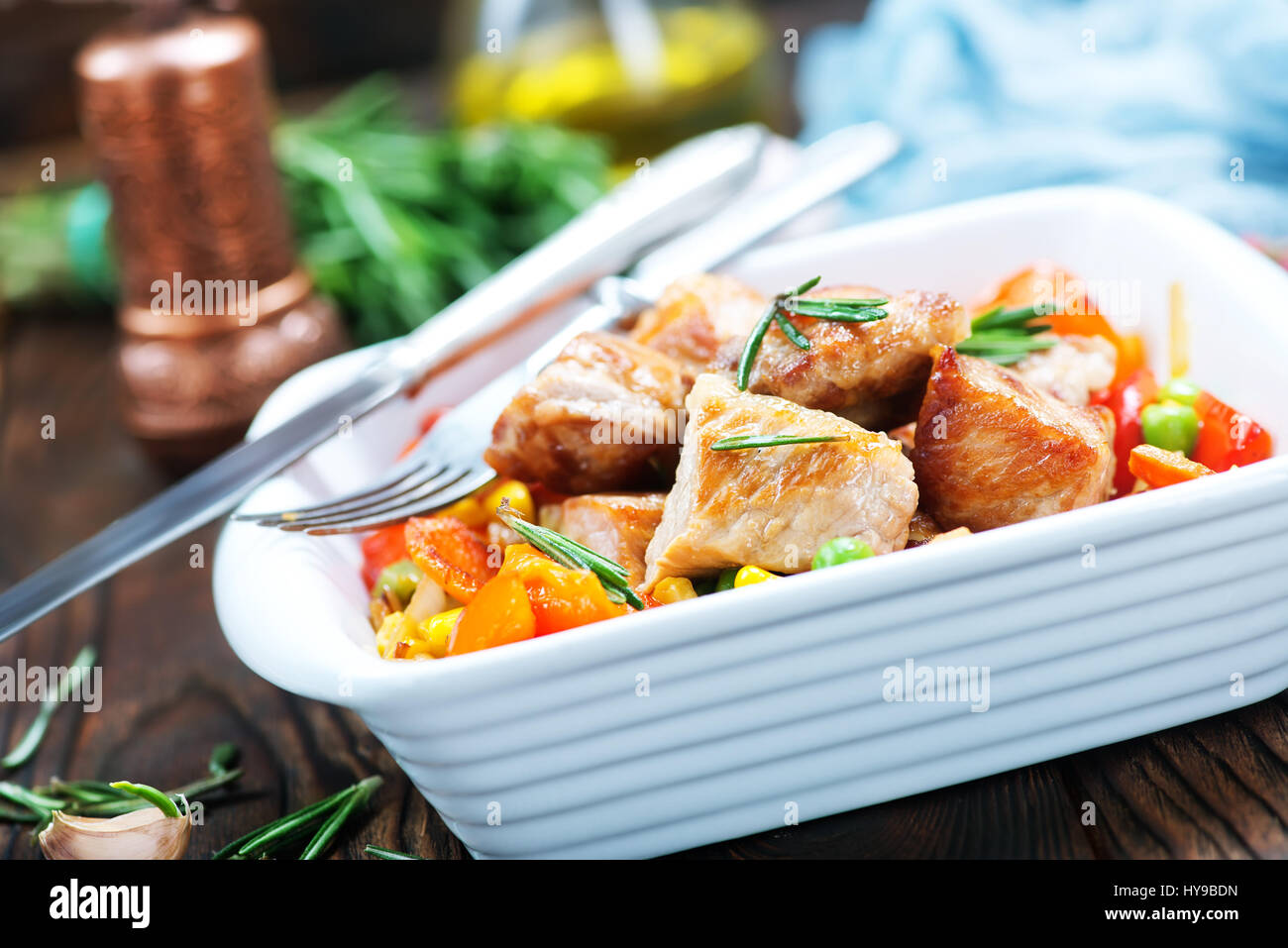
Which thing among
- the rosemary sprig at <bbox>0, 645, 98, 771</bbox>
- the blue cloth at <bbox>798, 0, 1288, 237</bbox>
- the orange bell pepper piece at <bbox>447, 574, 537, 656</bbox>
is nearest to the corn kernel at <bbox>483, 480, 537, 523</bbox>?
the orange bell pepper piece at <bbox>447, 574, 537, 656</bbox>

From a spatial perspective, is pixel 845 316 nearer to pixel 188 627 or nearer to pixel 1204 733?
pixel 1204 733

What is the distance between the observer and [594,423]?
6.52 ft

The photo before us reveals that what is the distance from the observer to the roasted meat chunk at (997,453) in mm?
1819

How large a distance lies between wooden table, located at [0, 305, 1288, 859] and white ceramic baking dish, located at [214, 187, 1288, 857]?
0.04 metres

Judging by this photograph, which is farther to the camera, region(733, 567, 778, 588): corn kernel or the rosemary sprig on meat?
the rosemary sprig on meat

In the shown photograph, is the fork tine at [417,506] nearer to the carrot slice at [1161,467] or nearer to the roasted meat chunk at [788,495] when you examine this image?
the roasted meat chunk at [788,495]

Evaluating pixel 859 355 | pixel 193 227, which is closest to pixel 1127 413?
pixel 859 355

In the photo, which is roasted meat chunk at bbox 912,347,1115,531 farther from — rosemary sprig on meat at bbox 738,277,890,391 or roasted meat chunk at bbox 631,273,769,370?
roasted meat chunk at bbox 631,273,769,370

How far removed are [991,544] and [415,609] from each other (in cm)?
90

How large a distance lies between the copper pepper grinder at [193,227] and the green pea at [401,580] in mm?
1174

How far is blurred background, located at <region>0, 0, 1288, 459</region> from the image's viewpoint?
2.95m

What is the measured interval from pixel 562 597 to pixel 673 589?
7.7 inches

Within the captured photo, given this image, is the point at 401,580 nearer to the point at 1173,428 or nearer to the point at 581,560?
the point at 581,560

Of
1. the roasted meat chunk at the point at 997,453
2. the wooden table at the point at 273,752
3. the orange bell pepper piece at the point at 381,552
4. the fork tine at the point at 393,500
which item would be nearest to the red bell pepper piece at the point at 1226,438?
the roasted meat chunk at the point at 997,453
